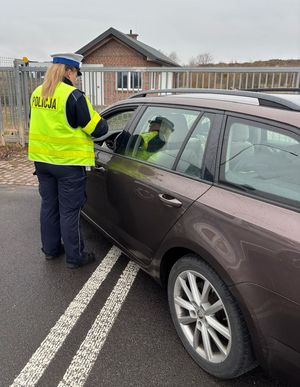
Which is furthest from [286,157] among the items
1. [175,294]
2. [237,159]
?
[175,294]

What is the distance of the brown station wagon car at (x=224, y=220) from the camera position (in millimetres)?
1729

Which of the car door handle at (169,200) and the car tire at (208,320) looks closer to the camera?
the car tire at (208,320)

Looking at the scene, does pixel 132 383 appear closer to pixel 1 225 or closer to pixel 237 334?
pixel 237 334

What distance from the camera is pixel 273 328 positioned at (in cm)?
173

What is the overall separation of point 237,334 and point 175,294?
584 millimetres

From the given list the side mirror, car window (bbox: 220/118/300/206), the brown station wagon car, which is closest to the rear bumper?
the brown station wagon car

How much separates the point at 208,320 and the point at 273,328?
506 millimetres

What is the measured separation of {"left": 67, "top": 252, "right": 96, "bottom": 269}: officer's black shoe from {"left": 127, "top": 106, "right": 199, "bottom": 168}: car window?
112cm

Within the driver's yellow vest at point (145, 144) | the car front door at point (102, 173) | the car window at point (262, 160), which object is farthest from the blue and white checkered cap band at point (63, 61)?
the car window at point (262, 160)

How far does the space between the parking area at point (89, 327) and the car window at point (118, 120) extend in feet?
4.05

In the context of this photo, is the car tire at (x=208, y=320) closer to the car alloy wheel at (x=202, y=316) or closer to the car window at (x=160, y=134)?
the car alloy wheel at (x=202, y=316)

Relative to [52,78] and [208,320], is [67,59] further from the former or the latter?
[208,320]

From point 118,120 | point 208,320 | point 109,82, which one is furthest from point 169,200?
point 109,82

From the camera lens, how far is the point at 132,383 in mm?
2166
